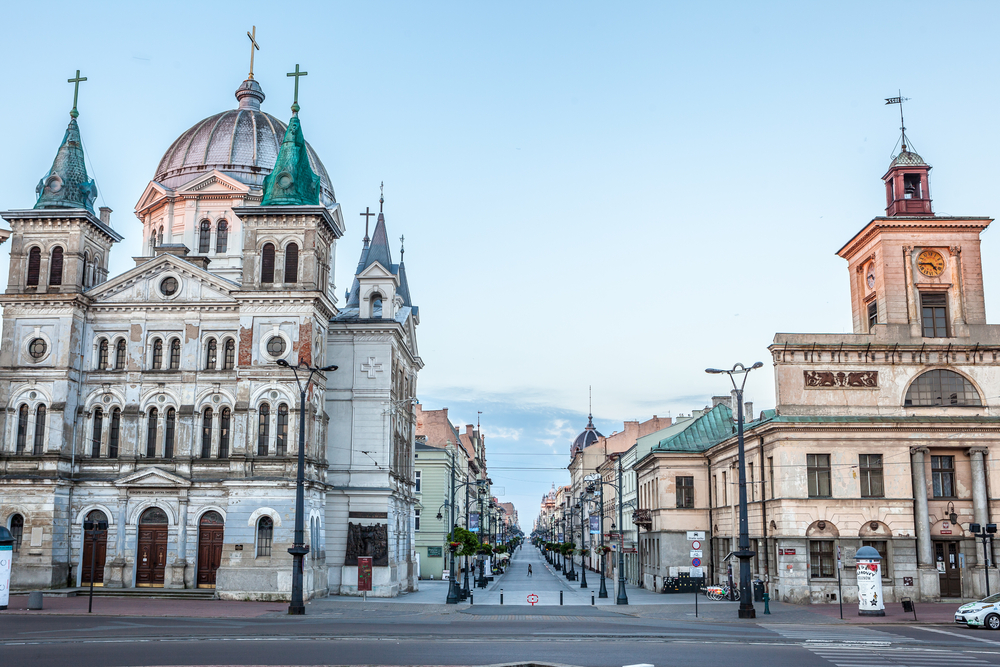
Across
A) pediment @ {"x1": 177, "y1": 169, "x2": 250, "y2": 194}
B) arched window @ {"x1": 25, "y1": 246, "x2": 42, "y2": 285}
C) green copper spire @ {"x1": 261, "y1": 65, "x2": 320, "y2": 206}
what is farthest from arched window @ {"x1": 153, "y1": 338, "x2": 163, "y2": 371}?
pediment @ {"x1": 177, "y1": 169, "x2": 250, "y2": 194}

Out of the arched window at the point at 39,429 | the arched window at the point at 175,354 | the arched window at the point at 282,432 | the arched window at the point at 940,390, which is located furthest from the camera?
the arched window at the point at 175,354

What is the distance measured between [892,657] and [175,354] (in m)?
39.8

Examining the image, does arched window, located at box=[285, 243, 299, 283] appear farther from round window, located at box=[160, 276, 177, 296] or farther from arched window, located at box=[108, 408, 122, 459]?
arched window, located at box=[108, 408, 122, 459]

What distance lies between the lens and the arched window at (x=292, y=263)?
50406mm

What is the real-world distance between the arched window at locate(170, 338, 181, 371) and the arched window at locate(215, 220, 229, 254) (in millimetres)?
11938

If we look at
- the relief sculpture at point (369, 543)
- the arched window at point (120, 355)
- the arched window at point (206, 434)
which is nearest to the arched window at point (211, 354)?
the arched window at point (206, 434)

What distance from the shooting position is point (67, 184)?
174 feet

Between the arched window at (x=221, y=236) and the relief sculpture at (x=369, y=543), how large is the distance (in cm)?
2023

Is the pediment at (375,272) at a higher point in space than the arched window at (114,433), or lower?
higher

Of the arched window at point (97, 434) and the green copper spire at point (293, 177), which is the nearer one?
the arched window at point (97, 434)

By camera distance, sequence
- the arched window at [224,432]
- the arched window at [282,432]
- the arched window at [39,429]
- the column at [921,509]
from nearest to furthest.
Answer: the column at [921,509]
the arched window at [282,432]
the arched window at [39,429]
the arched window at [224,432]

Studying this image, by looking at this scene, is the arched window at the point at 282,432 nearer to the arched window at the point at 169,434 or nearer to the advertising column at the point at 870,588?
the arched window at the point at 169,434

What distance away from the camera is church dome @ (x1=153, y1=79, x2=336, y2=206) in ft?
208

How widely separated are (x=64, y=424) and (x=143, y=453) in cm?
420
